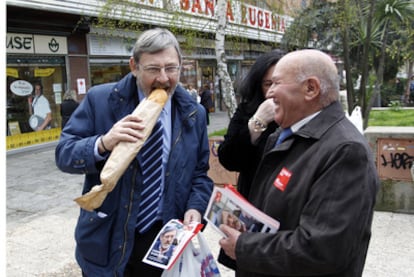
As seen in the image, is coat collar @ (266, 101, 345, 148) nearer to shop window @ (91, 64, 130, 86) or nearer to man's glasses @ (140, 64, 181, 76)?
man's glasses @ (140, 64, 181, 76)

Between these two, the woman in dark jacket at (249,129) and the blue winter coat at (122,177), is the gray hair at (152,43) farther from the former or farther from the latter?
the woman in dark jacket at (249,129)

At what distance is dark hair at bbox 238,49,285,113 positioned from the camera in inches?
86.5

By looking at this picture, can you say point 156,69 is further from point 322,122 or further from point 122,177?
point 322,122

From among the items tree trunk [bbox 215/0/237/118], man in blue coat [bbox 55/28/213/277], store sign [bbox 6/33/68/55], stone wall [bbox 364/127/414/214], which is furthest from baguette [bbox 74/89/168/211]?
store sign [bbox 6/33/68/55]

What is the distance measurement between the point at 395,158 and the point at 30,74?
9518 mm

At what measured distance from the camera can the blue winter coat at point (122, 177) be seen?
69.8 inches

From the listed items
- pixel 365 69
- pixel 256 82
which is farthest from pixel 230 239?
pixel 365 69

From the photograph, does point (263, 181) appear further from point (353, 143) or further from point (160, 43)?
point (160, 43)

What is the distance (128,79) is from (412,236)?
3722 mm

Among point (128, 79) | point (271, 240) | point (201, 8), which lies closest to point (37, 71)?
point (201, 8)

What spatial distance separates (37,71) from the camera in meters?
10.8

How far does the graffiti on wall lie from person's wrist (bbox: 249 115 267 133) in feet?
11.4

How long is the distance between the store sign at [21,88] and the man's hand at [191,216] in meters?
9.88

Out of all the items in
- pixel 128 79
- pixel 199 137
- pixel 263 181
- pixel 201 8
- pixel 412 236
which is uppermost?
pixel 201 8
